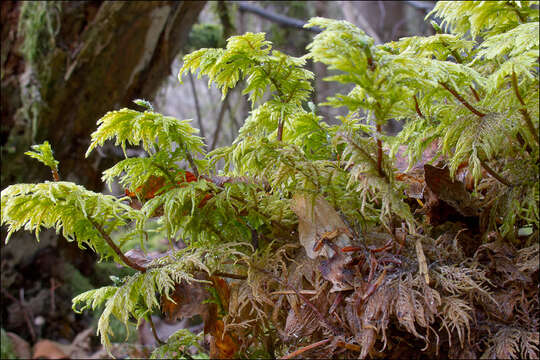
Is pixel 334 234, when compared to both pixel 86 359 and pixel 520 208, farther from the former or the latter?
pixel 86 359

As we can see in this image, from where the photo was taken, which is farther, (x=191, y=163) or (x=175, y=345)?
(x=175, y=345)

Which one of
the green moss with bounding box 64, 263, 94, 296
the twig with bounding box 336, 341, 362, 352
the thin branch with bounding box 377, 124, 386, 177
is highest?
the thin branch with bounding box 377, 124, 386, 177

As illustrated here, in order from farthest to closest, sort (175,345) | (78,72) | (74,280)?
(74,280) < (78,72) < (175,345)

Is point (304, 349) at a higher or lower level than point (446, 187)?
lower

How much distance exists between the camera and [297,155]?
0.66 metres

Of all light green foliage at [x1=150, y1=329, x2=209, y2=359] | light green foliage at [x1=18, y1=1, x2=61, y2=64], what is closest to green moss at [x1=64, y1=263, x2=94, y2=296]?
light green foliage at [x1=18, y1=1, x2=61, y2=64]

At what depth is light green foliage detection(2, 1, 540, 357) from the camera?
1.78ft

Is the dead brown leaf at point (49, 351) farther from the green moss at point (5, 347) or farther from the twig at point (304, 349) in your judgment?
the twig at point (304, 349)

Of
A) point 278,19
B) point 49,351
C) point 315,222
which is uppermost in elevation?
point 278,19

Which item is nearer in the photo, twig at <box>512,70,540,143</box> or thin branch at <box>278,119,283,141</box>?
twig at <box>512,70,540,143</box>

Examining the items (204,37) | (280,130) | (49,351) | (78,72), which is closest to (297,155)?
(280,130)

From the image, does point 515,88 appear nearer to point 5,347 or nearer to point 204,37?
point 5,347

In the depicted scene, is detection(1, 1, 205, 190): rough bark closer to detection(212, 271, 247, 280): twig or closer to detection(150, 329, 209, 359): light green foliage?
detection(150, 329, 209, 359): light green foliage

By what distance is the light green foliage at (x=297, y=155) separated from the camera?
1.78 ft
